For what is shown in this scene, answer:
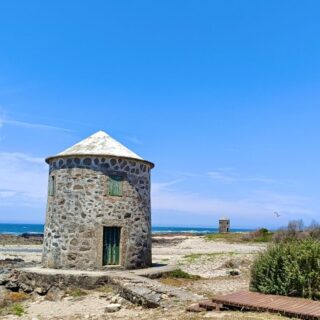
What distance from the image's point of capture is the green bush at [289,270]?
11.3 metres

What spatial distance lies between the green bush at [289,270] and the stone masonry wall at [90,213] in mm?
7057

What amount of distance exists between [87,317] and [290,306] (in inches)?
211

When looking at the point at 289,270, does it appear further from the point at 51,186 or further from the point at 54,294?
the point at 51,186

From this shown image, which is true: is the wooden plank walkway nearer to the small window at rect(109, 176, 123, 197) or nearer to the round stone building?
the round stone building

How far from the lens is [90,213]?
18.0 metres

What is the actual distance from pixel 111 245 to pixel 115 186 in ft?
7.49

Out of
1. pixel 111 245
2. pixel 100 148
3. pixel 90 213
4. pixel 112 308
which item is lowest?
pixel 112 308

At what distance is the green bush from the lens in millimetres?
11328

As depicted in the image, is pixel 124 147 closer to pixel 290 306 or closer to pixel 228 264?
pixel 228 264

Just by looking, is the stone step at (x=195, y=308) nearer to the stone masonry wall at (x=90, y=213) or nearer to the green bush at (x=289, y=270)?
the green bush at (x=289, y=270)

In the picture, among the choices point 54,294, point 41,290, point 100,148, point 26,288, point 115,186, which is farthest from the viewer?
point 100,148

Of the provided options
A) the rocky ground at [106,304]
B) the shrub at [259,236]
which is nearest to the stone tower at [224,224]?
the shrub at [259,236]

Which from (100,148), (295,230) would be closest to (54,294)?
(100,148)

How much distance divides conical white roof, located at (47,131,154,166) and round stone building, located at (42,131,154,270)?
4 cm
